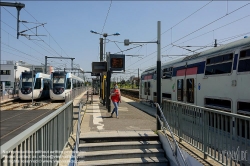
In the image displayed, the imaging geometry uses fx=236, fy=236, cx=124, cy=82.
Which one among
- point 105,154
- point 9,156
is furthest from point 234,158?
point 9,156

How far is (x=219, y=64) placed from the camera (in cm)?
937

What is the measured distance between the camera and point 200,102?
1086 centimetres

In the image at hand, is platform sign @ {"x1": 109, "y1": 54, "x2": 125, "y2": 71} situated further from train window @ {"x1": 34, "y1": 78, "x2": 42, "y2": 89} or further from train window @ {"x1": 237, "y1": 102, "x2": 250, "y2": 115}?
train window @ {"x1": 34, "y1": 78, "x2": 42, "y2": 89}

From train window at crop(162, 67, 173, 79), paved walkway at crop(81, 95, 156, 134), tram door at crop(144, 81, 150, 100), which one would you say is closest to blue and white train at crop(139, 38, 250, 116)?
train window at crop(162, 67, 173, 79)

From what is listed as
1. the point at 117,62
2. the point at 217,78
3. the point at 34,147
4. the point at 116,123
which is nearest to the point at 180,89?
the point at 117,62

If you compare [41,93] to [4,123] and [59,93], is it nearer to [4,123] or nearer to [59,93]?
[59,93]

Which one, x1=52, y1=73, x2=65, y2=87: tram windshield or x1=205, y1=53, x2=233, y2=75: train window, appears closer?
x1=205, y1=53, x2=233, y2=75: train window

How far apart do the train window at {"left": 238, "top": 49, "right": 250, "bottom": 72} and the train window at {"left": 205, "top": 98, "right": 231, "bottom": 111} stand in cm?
130

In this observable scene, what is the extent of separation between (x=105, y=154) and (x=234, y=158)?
3.48 meters

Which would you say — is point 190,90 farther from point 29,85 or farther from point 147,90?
point 29,85

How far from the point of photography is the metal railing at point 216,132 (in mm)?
4375

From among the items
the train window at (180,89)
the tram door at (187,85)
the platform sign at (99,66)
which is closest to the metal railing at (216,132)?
the tram door at (187,85)

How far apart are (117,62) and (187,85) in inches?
184

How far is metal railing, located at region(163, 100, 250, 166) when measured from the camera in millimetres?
4375
